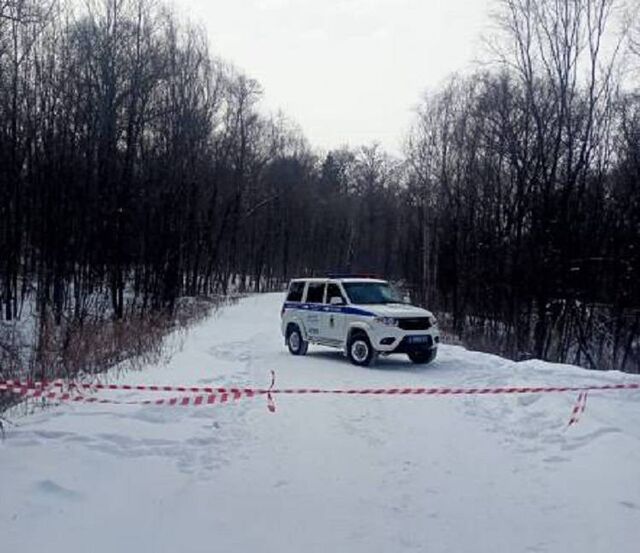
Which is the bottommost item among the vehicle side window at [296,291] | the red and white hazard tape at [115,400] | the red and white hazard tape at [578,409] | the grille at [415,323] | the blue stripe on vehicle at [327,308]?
the red and white hazard tape at [115,400]

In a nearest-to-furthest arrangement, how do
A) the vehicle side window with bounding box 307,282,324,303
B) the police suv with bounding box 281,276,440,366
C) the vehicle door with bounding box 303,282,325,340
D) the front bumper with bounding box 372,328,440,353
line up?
the front bumper with bounding box 372,328,440,353 < the police suv with bounding box 281,276,440,366 < the vehicle door with bounding box 303,282,325,340 < the vehicle side window with bounding box 307,282,324,303

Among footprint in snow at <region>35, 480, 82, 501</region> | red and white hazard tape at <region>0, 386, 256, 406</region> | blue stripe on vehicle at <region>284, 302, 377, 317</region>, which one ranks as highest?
blue stripe on vehicle at <region>284, 302, 377, 317</region>

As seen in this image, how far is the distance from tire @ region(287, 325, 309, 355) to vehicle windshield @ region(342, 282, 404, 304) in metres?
2.11

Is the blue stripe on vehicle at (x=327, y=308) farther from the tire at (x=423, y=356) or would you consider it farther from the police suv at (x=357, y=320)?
the tire at (x=423, y=356)

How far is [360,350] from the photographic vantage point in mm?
16312

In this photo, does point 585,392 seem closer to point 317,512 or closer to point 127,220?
point 317,512

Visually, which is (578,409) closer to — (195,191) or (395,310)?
(395,310)

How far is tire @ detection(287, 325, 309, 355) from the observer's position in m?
18.7

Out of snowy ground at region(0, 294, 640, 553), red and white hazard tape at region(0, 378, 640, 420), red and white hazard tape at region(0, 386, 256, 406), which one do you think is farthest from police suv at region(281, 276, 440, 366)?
red and white hazard tape at region(0, 386, 256, 406)

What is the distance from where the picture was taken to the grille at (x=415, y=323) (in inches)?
626

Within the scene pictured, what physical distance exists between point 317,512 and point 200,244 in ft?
153

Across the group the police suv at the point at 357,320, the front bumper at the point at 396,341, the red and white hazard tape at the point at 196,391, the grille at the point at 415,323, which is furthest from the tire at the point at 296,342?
the red and white hazard tape at the point at 196,391

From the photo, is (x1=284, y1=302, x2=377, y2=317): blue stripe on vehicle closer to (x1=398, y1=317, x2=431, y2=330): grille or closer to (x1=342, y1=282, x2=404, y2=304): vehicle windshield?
(x1=342, y1=282, x2=404, y2=304): vehicle windshield

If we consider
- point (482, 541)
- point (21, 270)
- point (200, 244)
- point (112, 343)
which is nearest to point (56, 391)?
point (112, 343)
